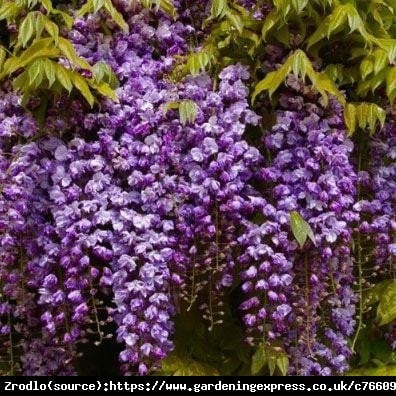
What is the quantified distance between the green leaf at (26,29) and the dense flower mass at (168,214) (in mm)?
231

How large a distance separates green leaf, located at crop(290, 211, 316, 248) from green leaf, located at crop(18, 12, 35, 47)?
3.40 feet

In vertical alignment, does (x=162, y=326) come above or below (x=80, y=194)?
below

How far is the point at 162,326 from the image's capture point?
2.28 metres

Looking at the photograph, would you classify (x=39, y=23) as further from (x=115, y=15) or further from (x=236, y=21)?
(x=236, y=21)

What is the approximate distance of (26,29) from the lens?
222cm

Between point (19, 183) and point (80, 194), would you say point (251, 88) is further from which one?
Answer: point (19, 183)

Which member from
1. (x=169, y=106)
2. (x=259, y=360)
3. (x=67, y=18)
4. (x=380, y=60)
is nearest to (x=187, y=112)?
(x=169, y=106)

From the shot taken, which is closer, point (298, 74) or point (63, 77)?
point (63, 77)

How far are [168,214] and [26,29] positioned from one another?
0.77m

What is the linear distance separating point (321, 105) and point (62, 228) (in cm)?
100

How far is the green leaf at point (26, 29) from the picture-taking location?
220 centimetres
